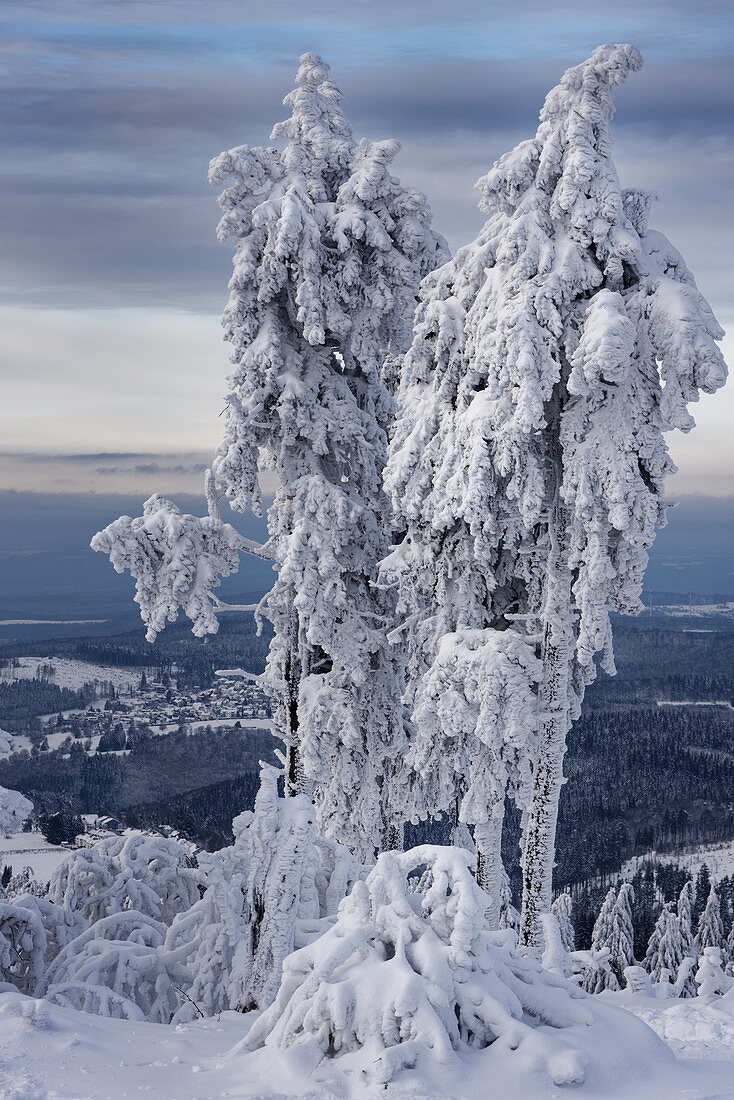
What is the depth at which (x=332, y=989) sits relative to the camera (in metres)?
4.89

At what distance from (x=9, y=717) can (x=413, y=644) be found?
194 metres

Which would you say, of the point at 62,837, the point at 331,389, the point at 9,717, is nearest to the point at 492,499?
the point at 331,389

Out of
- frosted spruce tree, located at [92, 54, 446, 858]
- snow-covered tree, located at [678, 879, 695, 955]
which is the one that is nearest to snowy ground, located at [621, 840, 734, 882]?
snow-covered tree, located at [678, 879, 695, 955]

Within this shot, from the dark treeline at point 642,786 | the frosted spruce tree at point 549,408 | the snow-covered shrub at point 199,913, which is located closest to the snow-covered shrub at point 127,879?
the snow-covered shrub at point 199,913

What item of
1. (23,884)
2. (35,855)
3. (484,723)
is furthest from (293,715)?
(35,855)

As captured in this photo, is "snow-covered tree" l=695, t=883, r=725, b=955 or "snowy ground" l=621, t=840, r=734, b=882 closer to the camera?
"snow-covered tree" l=695, t=883, r=725, b=955

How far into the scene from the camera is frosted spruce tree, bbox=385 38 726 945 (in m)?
10.3

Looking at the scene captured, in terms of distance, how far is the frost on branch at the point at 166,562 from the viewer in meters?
12.7

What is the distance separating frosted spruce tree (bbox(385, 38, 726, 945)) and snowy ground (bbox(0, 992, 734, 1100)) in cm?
598

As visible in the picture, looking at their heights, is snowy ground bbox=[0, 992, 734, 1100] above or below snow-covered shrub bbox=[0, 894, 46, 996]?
above

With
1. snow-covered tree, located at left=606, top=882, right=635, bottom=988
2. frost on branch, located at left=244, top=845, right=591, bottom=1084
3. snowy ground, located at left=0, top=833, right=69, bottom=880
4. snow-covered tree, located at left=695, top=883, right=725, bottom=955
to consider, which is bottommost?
snowy ground, located at left=0, top=833, right=69, bottom=880

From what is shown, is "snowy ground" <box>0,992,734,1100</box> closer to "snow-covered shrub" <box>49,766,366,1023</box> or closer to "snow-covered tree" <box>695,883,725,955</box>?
"snow-covered shrub" <box>49,766,366,1023</box>

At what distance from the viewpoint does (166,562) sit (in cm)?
1300

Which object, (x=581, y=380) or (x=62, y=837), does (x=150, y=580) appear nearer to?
(x=581, y=380)
